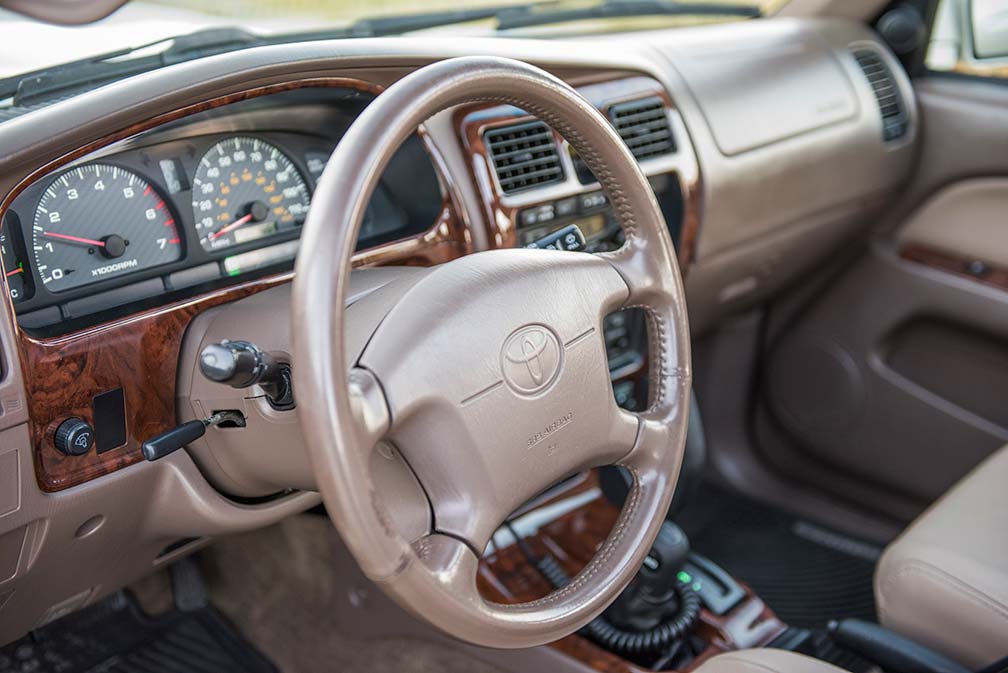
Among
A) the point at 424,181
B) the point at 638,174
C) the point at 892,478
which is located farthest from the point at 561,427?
the point at 892,478

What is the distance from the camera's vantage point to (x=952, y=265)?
2227mm

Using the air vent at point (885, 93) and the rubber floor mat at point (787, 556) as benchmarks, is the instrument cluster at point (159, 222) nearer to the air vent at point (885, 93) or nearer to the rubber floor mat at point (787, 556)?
the rubber floor mat at point (787, 556)

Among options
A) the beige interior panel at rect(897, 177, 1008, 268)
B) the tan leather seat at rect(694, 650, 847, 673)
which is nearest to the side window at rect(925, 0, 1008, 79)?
the beige interior panel at rect(897, 177, 1008, 268)

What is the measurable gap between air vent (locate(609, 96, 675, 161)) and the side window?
884mm

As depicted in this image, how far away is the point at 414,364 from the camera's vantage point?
955 mm

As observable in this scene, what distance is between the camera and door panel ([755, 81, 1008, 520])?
217cm

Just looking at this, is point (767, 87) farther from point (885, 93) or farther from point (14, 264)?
point (14, 264)

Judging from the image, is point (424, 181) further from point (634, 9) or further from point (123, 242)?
point (634, 9)

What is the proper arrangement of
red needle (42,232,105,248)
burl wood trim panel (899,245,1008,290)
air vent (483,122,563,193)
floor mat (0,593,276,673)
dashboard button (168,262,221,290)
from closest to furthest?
1. red needle (42,232,105,248)
2. dashboard button (168,262,221,290)
3. air vent (483,122,563,193)
4. floor mat (0,593,276,673)
5. burl wood trim panel (899,245,1008,290)

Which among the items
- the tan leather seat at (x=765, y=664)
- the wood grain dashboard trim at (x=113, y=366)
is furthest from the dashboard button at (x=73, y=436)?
the tan leather seat at (x=765, y=664)

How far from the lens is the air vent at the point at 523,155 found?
60.7 inches

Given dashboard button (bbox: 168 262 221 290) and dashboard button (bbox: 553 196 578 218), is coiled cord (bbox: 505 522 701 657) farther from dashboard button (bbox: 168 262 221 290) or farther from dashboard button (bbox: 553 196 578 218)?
dashboard button (bbox: 168 262 221 290)

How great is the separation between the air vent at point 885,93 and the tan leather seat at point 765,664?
52.3 inches

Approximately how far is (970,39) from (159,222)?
185 cm
